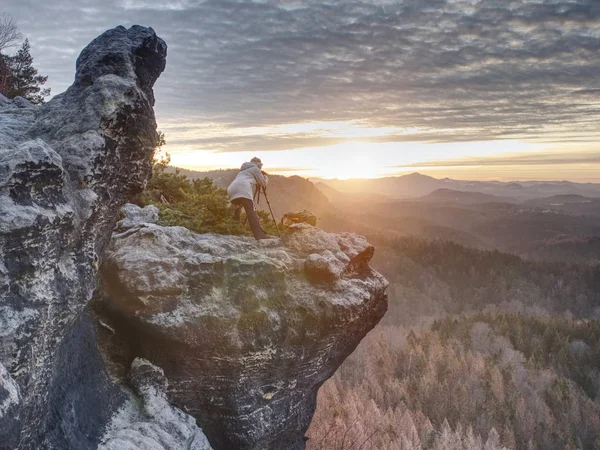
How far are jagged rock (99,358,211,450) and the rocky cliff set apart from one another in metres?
0.02

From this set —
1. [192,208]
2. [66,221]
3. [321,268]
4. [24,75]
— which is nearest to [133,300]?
[66,221]

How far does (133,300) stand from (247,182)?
315 cm

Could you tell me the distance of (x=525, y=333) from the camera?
53.1 metres

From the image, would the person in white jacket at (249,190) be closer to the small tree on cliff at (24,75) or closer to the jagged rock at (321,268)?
the jagged rock at (321,268)

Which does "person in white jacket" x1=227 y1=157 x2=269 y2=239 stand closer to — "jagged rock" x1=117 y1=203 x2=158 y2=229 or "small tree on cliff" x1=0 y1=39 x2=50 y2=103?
"jagged rock" x1=117 y1=203 x2=158 y2=229

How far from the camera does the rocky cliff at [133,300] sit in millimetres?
4258

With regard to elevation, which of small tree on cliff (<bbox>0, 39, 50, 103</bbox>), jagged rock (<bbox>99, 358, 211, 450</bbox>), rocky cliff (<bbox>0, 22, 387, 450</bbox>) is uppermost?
small tree on cliff (<bbox>0, 39, 50, 103</bbox>)

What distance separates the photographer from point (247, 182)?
27.8 feet

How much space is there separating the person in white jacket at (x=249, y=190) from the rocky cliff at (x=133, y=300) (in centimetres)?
41

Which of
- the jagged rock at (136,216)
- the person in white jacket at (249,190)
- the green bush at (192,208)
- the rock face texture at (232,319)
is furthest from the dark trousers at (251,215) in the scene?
the jagged rock at (136,216)

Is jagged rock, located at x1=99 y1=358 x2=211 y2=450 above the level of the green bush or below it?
below

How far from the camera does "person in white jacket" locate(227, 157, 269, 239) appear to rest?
8.33m

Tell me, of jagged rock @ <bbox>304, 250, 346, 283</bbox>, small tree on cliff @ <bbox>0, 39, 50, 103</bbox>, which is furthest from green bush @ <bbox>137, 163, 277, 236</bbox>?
small tree on cliff @ <bbox>0, 39, 50, 103</bbox>

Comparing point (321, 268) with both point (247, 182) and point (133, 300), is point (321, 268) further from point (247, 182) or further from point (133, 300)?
point (133, 300)
